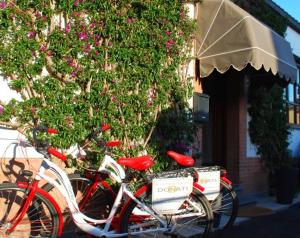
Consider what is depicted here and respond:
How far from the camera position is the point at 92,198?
5.39 meters

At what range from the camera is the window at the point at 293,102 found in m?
12.2

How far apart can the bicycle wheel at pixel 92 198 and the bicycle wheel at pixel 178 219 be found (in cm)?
40

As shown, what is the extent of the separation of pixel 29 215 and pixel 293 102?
9.39m

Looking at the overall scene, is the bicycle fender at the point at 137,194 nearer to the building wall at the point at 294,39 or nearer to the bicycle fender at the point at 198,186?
the bicycle fender at the point at 198,186

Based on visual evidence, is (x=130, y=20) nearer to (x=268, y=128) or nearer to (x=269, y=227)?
(x=269, y=227)

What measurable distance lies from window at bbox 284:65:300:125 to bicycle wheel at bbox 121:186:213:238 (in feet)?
24.0

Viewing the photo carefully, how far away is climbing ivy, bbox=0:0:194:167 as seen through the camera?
5688 millimetres

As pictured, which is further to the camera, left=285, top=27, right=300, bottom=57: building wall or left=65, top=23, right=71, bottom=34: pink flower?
left=285, top=27, right=300, bottom=57: building wall

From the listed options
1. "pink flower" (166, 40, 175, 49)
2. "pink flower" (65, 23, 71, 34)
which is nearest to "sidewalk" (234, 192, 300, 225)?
"pink flower" (166, 40, 175, 49)

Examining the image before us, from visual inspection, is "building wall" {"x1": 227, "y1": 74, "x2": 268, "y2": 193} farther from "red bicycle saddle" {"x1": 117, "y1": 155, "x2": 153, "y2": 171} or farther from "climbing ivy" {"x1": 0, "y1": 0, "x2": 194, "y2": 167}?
"red bicycle saddle" {"x1": 117, "y1": 155, "x2": 153, "y2": 171}

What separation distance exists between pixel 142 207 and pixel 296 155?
812 cm

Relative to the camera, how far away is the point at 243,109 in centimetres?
998

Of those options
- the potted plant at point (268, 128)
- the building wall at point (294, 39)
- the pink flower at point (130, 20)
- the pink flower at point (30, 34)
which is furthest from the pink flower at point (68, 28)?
the building wall at point (294, 39)

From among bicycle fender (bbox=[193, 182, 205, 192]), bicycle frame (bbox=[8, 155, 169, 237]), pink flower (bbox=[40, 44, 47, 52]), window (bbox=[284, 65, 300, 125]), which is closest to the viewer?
bicycle frame (bbox=[8, 155, 169, 237])
